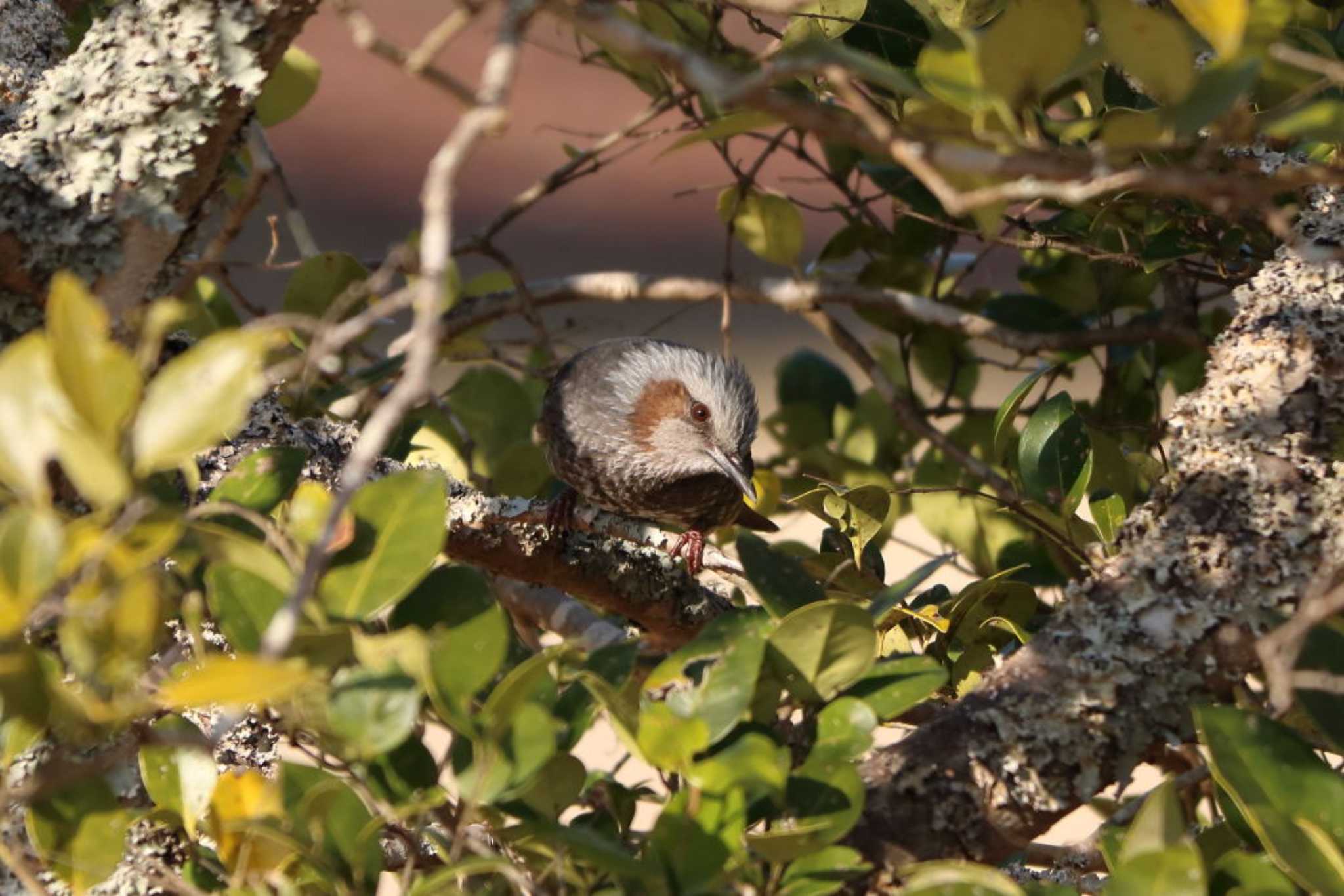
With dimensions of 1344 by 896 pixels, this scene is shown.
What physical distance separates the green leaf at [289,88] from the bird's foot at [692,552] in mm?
1156

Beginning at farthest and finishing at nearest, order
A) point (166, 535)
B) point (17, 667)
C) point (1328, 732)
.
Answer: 1. point (1328, 732)
2. point (17, 667)
3. point (166, 535)

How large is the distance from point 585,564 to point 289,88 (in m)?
1.15

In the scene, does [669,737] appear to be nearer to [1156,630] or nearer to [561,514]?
[1156,630]

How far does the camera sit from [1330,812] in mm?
1163

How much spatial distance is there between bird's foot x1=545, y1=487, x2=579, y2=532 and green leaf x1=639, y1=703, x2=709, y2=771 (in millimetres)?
1350

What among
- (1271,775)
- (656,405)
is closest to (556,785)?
(1271,775)

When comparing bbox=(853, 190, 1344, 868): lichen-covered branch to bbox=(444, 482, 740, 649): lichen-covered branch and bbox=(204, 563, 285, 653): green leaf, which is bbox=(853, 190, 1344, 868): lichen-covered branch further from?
bbox=(444, 482, 740, 649): lichen-covered branch

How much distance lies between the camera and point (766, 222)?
2748 mm

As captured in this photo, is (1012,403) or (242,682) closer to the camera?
(242,682)

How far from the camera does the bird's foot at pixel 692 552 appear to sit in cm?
252

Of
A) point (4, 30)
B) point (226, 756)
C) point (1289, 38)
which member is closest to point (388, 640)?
point (226, 756)

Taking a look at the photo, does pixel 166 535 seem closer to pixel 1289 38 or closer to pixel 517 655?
pixel 517 655

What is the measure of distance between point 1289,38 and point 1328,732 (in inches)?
36.4

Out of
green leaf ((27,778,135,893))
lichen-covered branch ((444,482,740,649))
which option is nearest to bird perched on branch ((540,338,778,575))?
lichen-covered branch ((444,482,740,649))
